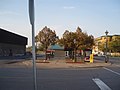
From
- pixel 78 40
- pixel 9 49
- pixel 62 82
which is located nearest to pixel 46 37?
pixel 78 40

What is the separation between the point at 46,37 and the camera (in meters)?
75.4

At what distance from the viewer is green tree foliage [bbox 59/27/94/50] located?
51281 mm

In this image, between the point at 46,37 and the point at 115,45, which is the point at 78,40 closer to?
the point at 46,37

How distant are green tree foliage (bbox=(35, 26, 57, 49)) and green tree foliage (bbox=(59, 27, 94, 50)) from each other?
61.1 ft

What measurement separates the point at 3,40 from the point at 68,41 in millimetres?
46122

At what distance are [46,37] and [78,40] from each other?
24.5 m

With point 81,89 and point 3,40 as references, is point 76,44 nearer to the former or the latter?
point 81,89

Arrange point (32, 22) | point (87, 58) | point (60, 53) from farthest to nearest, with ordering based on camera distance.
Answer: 1. point (60, 53)
2. point (87, 58)
3. point (32, 22)

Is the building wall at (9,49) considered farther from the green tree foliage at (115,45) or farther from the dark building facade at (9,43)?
the green tree foliage at (115,45)

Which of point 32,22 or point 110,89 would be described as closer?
point 32,22

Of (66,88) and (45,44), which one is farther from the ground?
(45,44)

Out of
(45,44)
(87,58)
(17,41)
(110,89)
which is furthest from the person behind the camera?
(17,41)

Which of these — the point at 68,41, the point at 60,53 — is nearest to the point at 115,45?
the point at 60,53

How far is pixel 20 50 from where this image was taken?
128 metres
